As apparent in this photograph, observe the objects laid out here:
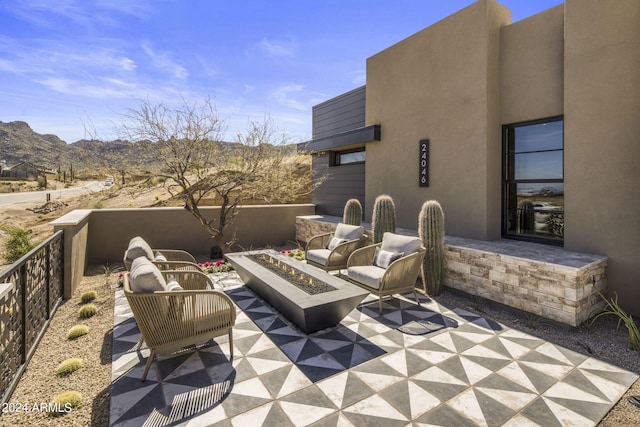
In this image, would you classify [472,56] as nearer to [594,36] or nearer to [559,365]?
[594,36]

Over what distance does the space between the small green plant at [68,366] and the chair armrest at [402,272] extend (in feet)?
12.0

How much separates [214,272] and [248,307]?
2386mm

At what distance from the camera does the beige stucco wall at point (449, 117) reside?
615 cm

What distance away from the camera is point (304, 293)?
399 cm

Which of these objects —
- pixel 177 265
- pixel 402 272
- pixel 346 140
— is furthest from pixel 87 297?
pixel 346 140

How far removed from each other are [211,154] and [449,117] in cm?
551

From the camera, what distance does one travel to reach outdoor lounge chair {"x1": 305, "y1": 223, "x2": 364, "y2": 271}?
611 cm

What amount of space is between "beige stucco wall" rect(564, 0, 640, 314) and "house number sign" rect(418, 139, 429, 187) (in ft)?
8.65

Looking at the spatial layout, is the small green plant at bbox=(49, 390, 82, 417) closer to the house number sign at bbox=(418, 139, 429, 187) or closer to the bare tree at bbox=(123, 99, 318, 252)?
the bare tree at bbox=(123, 99, 318, 252)

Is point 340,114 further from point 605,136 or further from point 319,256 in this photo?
point 605,136

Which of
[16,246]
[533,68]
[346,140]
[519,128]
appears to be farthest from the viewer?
[346,140]

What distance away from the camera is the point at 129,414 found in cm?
249

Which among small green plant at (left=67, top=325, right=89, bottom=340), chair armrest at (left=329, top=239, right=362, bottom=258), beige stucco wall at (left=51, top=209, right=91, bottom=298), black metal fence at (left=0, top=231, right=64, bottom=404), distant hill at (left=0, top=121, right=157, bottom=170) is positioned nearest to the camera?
black metal fence at (left=0, top=231, right=64, bottom=404)

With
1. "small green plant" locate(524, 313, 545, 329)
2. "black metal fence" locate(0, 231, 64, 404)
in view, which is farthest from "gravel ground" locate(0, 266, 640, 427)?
"black metal fence" locate(0, 231, 64, 404)
